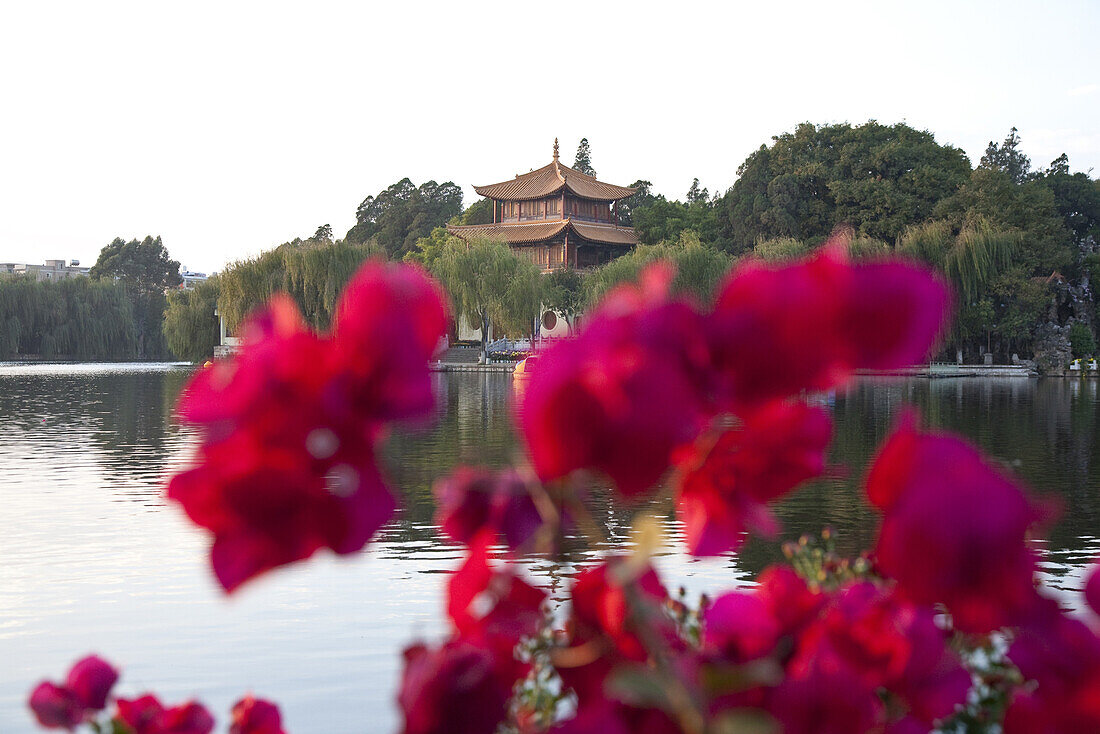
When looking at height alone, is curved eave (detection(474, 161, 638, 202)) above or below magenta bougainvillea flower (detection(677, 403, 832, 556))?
above

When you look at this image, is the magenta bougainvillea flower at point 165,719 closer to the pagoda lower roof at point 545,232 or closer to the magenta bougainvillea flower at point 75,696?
the magenta bougainvillea flower at point 75,696

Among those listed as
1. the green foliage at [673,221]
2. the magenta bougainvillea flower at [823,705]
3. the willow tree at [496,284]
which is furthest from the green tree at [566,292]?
the magenta bougainvillea flower at [823,705]

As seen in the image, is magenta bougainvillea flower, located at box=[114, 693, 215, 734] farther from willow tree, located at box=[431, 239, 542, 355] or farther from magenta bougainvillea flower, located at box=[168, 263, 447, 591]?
willow tree, located at box=[431, 239, 542, 355]

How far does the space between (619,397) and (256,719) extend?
477mm

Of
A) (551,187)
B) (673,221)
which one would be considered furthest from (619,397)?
(551,187)

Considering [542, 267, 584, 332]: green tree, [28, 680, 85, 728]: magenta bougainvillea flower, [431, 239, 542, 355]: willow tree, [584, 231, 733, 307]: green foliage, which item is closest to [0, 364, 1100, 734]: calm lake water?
[28, 680, 85, 728]: magenta bougainvillea flower

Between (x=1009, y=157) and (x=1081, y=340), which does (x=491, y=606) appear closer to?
(x=1081, y=340)

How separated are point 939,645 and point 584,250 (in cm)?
3746

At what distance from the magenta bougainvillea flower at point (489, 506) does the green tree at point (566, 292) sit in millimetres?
30153

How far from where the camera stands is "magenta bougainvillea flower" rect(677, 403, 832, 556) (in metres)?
0.58

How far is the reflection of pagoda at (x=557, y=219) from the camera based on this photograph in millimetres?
37188

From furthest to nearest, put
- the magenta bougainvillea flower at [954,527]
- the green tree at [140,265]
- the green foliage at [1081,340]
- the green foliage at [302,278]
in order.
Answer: the green tree at [140,265] < the green foliage at [1081,340] < the green foliage at [302,278] < the magenta bougainvillea flower at [954,527]

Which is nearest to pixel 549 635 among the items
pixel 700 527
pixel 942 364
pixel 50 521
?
pixel 700 527

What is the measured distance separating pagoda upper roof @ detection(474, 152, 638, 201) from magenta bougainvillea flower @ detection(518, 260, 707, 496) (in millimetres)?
37964
